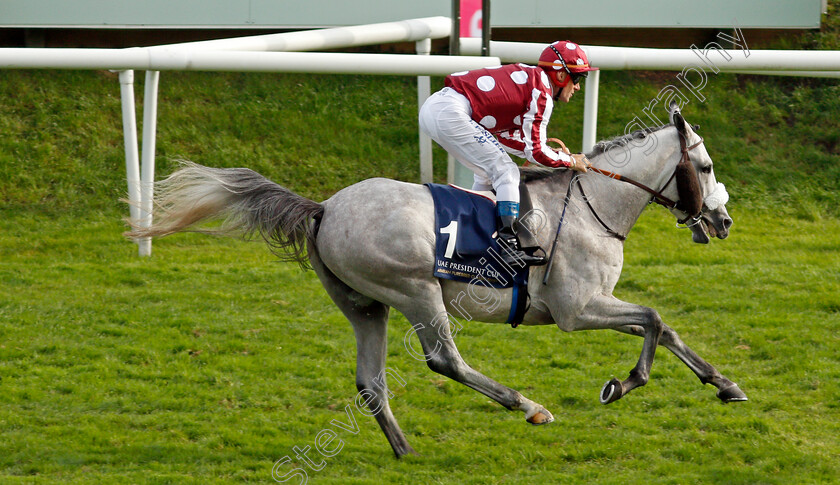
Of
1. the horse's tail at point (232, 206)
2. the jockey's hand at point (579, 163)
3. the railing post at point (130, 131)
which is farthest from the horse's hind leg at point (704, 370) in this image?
the railing post at point (130, 131)

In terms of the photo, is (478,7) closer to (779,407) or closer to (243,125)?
(243,125)

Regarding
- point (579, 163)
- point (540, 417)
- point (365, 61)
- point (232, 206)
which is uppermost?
point (365, 61)

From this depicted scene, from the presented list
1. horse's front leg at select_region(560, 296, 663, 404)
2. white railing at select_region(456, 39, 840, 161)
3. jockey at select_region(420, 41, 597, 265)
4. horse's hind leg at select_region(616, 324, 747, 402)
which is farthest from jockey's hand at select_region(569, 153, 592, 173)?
white railing at select_region(456, 39, 840, 161)

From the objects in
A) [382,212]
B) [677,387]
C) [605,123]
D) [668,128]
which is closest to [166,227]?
[382,212]

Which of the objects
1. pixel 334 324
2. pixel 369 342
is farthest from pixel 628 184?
pixel 334 324

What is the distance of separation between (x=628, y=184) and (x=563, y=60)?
77 centimetres

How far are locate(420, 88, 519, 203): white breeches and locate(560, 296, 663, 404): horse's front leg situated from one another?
0.69 m

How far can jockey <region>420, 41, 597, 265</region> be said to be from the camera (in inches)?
194

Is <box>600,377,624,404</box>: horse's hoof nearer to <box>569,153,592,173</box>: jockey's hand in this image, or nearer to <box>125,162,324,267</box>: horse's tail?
<box>569,153,592,173</box>: jockey's hand

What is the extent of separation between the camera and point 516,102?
16.5 feet

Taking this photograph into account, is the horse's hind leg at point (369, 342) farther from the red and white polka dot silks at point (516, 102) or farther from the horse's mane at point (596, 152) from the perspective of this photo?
the red and white polka dot silks at point (516, 102)

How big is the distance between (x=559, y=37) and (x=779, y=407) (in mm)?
6508

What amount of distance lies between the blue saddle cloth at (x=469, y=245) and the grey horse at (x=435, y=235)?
0.15ft

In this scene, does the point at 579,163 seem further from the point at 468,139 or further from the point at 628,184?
the point at 468,139
